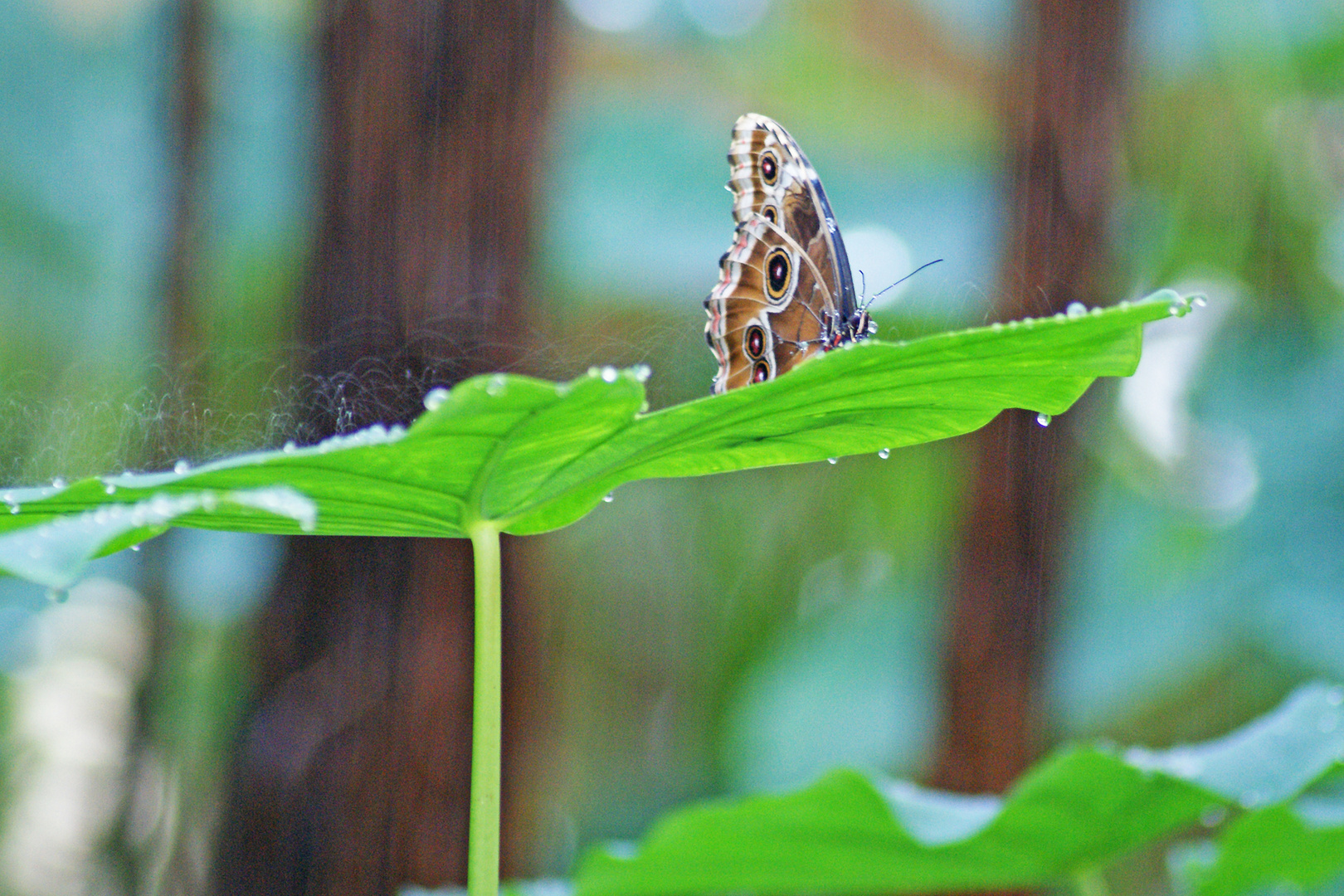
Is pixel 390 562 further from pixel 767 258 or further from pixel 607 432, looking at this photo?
pixel 607 432

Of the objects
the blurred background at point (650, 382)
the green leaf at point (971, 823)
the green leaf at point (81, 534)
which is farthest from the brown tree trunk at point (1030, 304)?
the green leaf at point (81, 534)

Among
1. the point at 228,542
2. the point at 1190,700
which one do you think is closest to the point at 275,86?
the point at 228,542

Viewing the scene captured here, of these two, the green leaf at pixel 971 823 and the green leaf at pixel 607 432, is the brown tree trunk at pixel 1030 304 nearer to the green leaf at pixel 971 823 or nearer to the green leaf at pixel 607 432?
the green leaf at pixel 971 823

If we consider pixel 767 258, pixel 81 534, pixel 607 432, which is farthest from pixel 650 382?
pixel 81 534

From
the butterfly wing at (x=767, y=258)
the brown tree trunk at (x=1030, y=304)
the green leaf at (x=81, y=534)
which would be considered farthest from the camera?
the brown tree trunk at (x=1030, y=304)

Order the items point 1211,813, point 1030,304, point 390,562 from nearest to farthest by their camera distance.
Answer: point 1211,813, point 390,562, point 1030,304

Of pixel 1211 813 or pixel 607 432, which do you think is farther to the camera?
pixel 1211 813

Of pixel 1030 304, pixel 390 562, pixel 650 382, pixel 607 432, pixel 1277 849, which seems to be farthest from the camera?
pixel 1030 304
